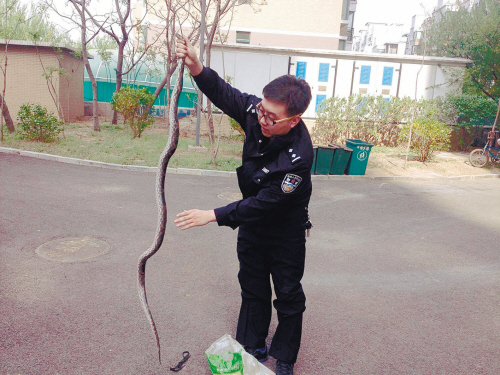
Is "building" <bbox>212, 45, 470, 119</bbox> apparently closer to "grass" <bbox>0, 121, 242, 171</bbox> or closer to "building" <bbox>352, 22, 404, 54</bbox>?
"grass" <bbox>0, 121, 242, 171</bbox>

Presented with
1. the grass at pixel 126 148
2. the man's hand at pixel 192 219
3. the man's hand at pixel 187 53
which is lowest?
the grass at pixel 126 148

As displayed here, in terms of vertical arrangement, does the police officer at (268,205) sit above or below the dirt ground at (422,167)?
above

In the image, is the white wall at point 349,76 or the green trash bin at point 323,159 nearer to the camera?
the green trash bin at point 323,159

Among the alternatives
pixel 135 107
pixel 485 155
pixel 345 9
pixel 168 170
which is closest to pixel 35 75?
pixel 135 107

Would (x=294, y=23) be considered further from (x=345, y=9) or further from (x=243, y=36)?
(x=345, y=9)

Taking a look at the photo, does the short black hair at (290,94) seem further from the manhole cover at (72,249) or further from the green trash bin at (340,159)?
the green trash bin at (340,159)

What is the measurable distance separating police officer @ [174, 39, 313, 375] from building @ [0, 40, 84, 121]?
14.6m

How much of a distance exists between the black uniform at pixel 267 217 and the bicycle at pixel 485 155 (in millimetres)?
12522

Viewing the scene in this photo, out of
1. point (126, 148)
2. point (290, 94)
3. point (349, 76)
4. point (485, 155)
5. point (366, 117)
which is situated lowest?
point (126, 148)

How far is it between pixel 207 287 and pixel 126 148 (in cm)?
949

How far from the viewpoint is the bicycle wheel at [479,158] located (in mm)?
13438

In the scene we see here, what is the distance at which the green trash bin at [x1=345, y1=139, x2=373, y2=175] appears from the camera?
36.8 ft

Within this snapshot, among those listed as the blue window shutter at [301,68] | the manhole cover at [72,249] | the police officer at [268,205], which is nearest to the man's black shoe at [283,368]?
the police officer at [268,205]

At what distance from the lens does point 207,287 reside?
432 centimetres
